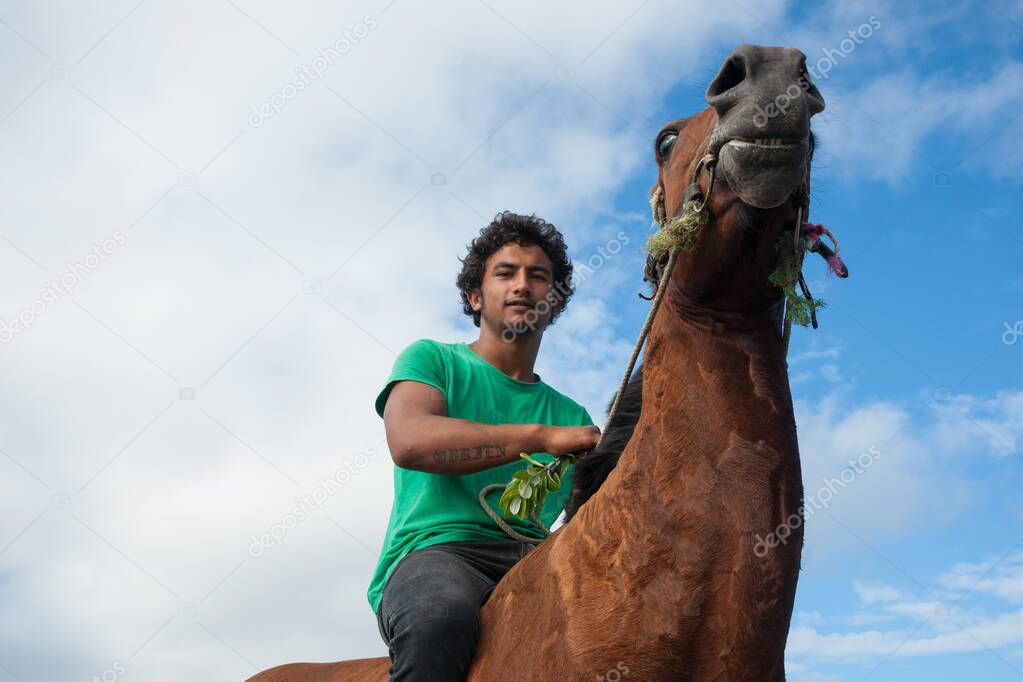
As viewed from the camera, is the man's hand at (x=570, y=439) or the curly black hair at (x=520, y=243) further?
the curly black hair at (x=520, y=243)

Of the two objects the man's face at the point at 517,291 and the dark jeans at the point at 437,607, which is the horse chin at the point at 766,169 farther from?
the man's face at the point at 517,291

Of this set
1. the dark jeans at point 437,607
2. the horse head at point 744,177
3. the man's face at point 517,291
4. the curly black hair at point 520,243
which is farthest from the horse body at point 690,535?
the curly black hair at point 520,243

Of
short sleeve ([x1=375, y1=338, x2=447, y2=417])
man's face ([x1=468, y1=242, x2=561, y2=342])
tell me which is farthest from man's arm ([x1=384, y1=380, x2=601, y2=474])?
man's face ([x1=468, y1=242, x2=561, y2=342])

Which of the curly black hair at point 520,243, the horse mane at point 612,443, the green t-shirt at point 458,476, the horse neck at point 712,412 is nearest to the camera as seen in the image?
the horse neck at point 712,412

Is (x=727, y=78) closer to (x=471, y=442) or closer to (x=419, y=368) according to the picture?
(x=471, y=442)

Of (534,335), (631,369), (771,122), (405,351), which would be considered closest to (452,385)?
(405,351)

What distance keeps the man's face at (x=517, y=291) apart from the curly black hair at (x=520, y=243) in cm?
10

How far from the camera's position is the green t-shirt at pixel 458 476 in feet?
13.4

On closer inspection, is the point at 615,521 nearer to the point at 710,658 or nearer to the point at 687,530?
the point at 687,530

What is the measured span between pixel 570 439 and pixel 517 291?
1.18 m

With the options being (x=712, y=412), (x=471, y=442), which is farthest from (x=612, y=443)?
(x=712, y=412)

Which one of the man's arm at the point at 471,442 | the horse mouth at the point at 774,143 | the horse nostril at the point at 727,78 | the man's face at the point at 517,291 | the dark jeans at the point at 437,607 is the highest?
the man's face at the point at 517,291

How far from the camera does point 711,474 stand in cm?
292

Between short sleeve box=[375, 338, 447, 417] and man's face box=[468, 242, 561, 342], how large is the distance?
36cm
